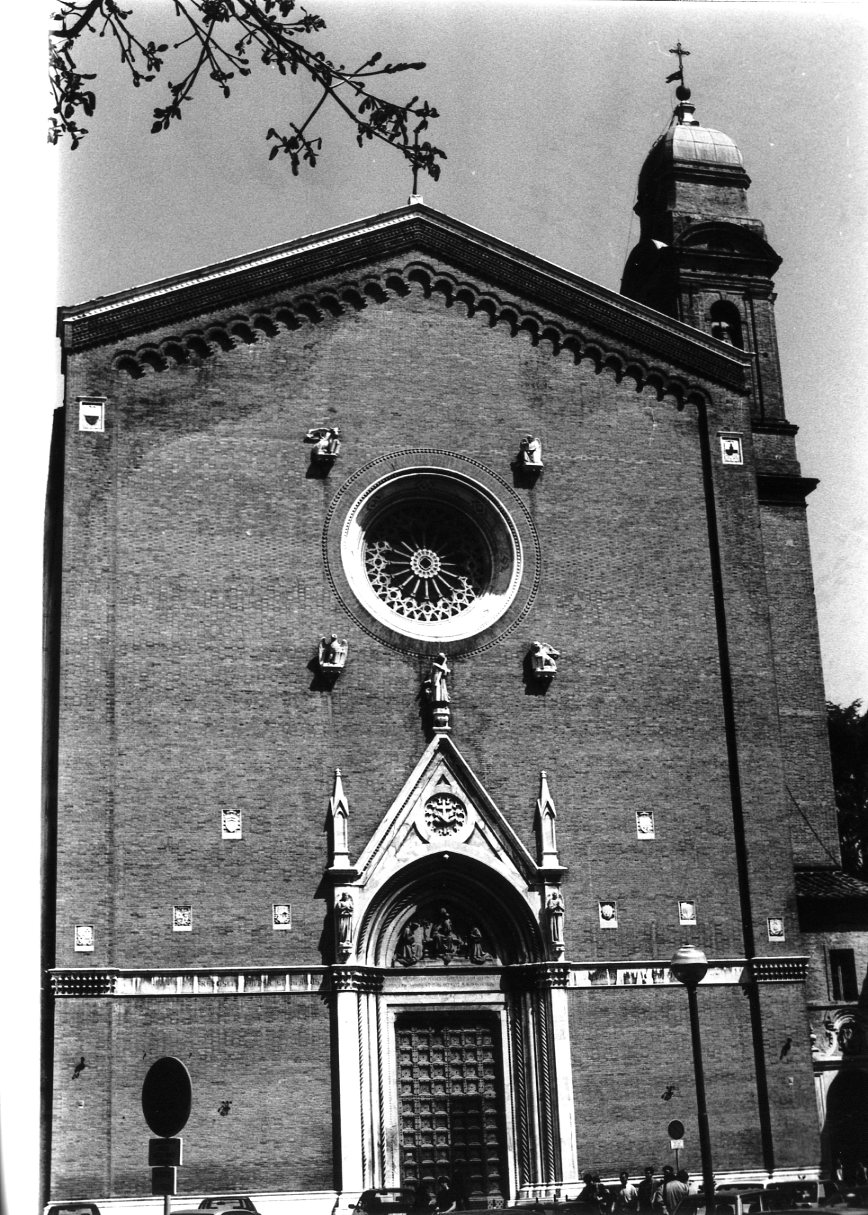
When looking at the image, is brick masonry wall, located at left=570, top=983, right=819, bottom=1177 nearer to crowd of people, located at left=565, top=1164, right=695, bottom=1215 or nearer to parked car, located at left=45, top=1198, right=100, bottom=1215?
crowd of people, located at left=565, top=1164, right=695, bottom=1215

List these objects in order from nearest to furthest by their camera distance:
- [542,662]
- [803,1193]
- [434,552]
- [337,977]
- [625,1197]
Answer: [625,1197] → [803,1193] → [337,977] → [542,662] → [434,552]

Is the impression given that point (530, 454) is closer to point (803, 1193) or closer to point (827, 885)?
point (827, 885)

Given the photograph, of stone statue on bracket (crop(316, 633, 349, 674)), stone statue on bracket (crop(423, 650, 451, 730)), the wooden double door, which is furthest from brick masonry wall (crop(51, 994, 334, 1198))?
stone statue on bracket (crop(316, 633, 349, 674))

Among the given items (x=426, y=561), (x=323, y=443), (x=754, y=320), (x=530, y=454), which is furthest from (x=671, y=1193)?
(x=754, y=320)

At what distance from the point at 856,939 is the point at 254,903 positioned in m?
10.4

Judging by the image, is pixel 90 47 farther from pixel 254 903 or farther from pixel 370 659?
pixel 254 903

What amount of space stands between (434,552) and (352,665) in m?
2.81

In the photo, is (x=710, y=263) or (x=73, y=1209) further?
(x=710, y=263)

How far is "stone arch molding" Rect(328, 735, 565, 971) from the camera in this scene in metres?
26.2

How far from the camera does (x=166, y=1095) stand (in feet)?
48.3

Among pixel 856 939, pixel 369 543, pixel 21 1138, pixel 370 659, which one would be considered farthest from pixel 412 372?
pixel 21 1138

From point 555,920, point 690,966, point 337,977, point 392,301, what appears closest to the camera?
point 690,966

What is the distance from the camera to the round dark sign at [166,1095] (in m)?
14.6

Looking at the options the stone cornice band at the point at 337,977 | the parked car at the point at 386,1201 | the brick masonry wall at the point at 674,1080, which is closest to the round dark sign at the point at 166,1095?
the parked car at the point at 386,1201
